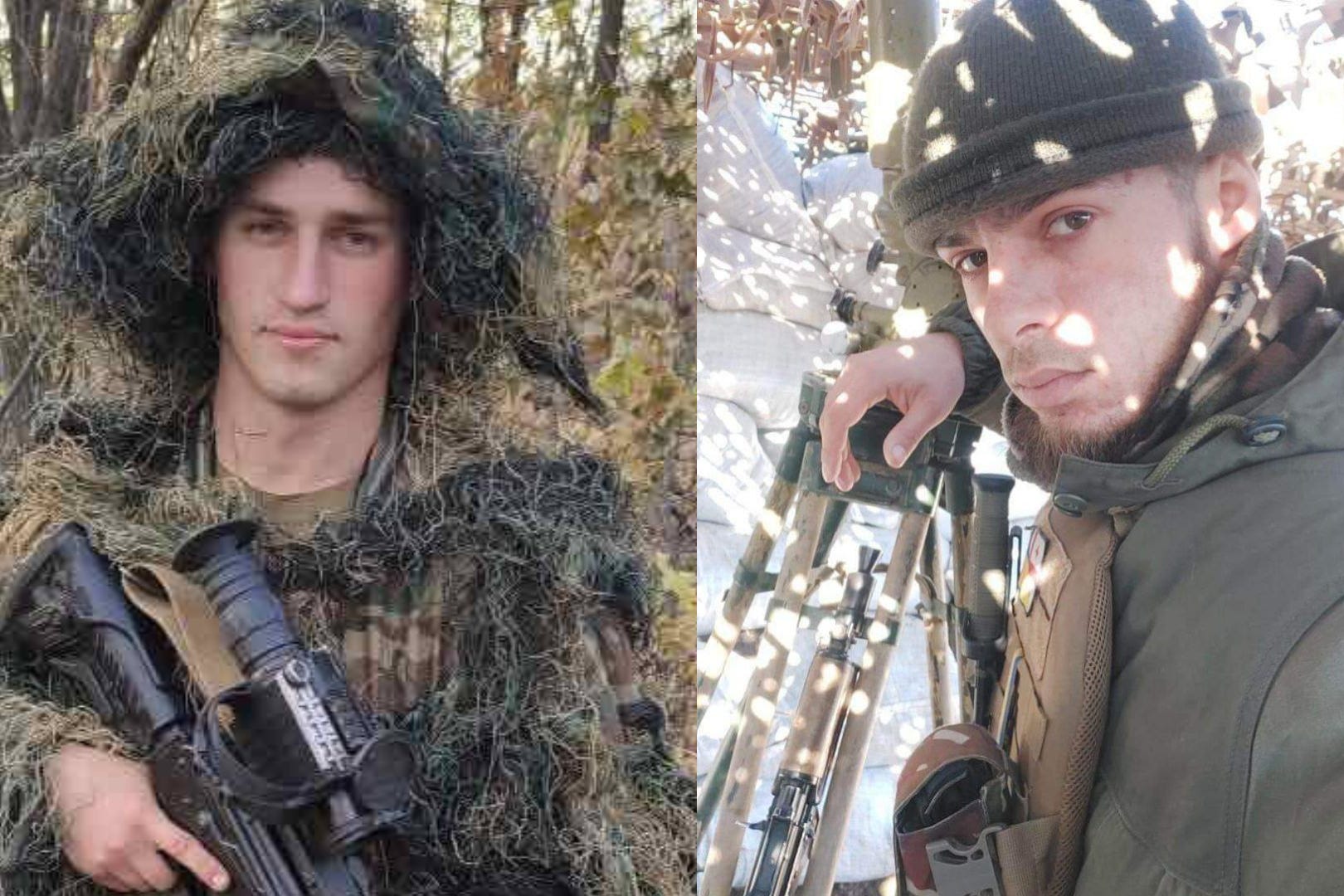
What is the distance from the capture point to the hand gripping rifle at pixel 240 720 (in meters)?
1.00

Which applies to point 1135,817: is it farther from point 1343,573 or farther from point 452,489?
point 452,489

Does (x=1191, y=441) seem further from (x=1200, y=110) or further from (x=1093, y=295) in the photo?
(x=1200, y=110)

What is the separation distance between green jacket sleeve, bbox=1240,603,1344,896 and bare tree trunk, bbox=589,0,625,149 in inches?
27.5

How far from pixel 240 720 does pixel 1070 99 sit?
757mm

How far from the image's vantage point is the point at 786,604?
1.35 m

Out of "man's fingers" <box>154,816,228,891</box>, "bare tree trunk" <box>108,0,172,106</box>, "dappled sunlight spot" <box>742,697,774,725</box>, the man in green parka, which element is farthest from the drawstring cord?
"bare tree trunk" <box>108,0,172,106</box>

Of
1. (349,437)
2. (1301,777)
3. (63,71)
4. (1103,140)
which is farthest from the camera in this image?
(63,71)

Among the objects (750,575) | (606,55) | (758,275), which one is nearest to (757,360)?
(758,275)

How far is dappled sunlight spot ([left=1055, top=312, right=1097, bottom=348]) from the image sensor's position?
43.0 inches

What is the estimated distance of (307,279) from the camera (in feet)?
3.59

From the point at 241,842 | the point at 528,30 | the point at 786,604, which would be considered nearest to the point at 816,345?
the point at 786,604

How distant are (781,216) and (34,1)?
701 millimetres

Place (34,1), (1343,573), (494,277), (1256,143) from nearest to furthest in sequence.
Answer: (1343,573)
(1256,143)
(494,277)
(34,1)

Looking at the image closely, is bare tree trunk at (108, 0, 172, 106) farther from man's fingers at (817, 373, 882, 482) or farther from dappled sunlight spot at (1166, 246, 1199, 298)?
dappled sunlight spot at (1166, 246, 1199, 298)
